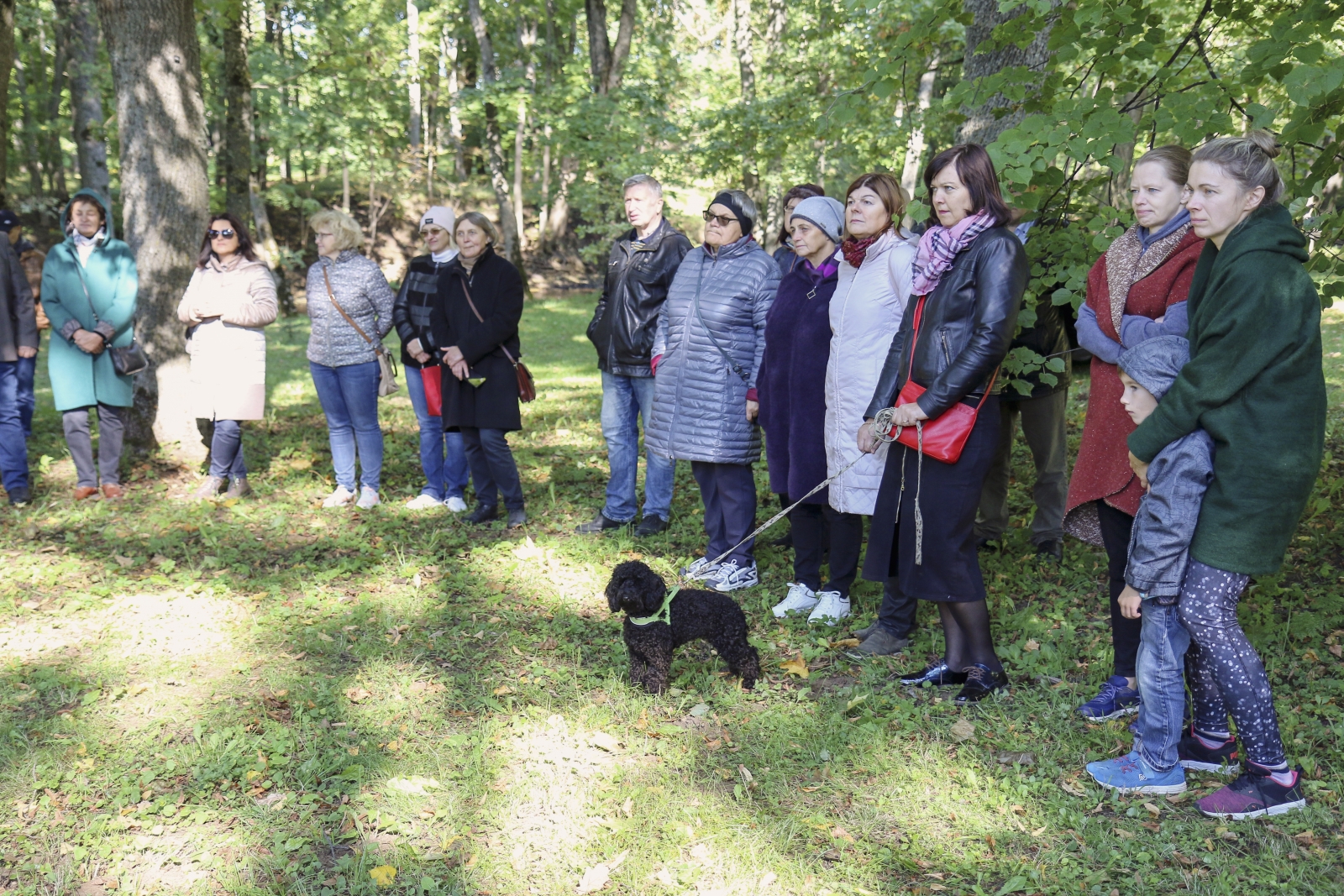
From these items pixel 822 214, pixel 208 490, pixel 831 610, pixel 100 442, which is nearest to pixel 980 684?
pixel 831 610

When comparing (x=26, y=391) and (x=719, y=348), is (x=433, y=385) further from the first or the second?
(x=26, y=391)

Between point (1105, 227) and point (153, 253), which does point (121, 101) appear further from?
point (1105, 227)

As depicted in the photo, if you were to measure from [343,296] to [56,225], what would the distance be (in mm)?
25166

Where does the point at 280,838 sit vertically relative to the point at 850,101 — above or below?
below

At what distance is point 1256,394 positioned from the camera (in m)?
2.84

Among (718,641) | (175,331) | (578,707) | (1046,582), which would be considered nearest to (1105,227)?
(1046,582)

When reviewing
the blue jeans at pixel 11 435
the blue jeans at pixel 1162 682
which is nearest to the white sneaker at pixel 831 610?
the blue jeans at pixel 1162 682

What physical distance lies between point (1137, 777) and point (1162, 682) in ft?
1.29

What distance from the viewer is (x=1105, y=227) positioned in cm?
410

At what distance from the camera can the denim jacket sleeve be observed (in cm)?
296

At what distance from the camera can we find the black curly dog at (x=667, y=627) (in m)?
3.89

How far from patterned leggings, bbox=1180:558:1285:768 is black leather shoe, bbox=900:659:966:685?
3.95 ft

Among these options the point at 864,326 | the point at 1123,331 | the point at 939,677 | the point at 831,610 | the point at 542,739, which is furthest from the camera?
the point at 831,610

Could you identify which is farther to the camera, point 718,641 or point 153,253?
point 153,253
